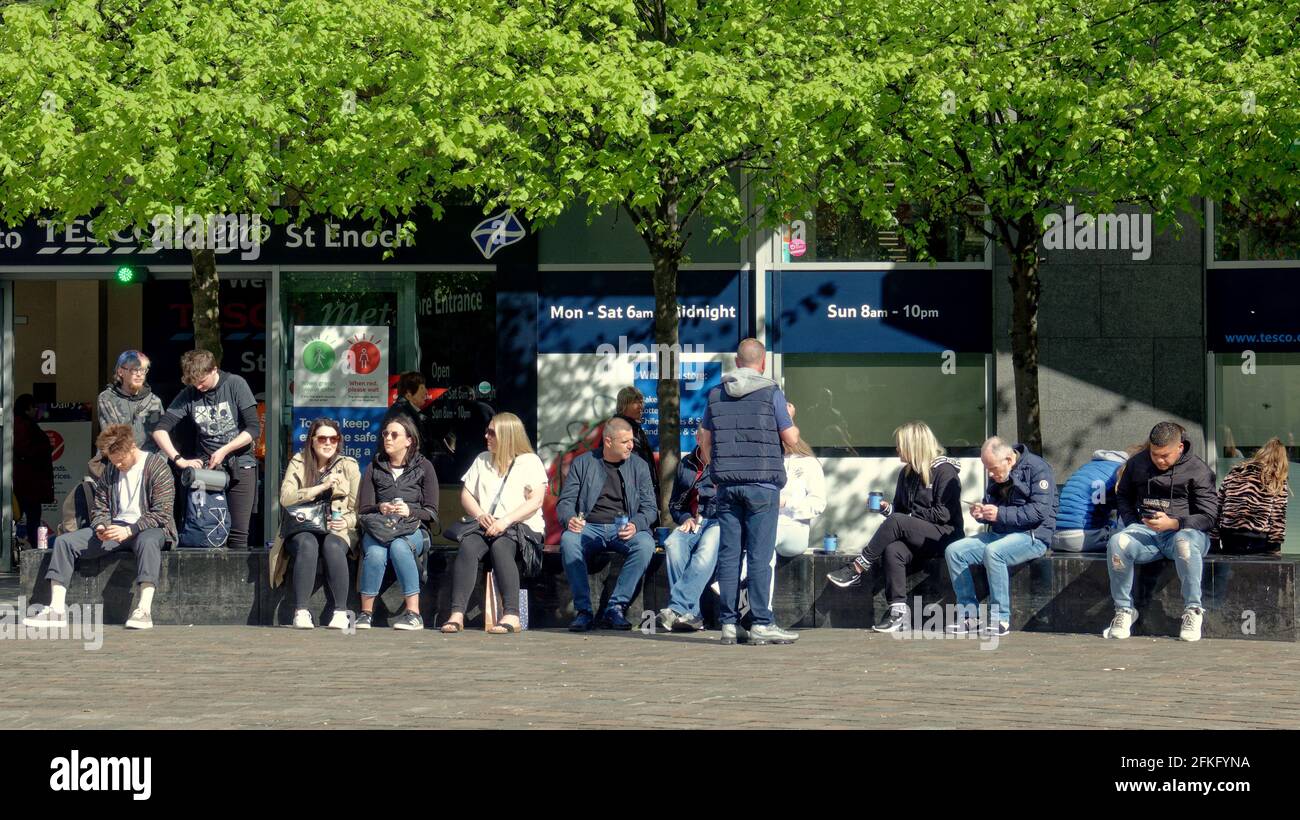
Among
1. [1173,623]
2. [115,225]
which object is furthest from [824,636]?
[115,225]

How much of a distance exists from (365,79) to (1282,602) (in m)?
7.70

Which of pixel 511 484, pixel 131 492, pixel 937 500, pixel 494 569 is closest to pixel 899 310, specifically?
pixel 937 500

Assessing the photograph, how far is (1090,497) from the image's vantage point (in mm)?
11688

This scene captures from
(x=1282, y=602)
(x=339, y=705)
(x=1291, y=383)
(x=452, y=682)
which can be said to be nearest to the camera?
(x=339, y=705)

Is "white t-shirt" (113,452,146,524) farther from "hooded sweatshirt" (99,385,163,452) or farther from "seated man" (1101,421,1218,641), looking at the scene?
"seated man" (1101,421,1218,641)

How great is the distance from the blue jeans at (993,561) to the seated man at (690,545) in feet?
5.16

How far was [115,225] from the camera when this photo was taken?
1397cm

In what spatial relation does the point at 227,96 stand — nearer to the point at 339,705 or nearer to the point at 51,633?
the point at 51,633

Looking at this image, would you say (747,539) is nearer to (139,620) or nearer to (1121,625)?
(1121,625)

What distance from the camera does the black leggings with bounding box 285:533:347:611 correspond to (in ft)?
37.2

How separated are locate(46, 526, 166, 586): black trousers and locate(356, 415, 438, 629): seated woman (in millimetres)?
1310

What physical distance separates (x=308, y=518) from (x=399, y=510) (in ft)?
1.99

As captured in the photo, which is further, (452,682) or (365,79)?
(365,79)

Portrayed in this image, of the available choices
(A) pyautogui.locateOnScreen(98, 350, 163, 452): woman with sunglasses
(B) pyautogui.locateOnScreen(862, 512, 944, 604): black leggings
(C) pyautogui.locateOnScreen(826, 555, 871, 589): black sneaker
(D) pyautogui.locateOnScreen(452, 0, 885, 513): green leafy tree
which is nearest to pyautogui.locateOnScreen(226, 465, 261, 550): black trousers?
(A) pyautogui.locateOnScreen(98, 350, 163, 452): woman with sunglasses
